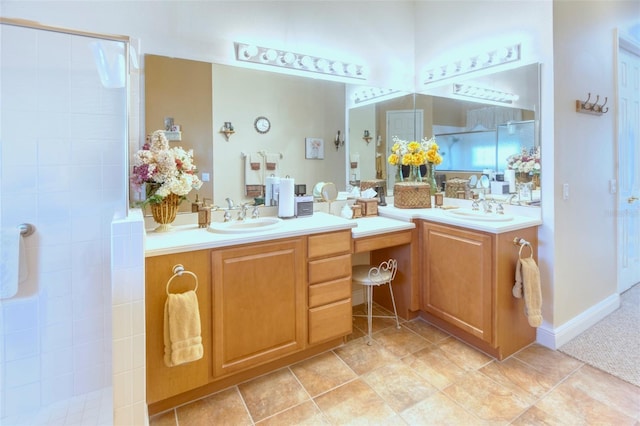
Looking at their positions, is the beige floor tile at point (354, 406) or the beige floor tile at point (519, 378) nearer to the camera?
the beige floor tile at point (354, 406)

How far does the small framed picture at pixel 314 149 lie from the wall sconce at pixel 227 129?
60 cm

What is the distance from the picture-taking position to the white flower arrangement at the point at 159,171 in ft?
5.84

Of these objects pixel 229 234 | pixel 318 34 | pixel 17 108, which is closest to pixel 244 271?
pixel 229 234

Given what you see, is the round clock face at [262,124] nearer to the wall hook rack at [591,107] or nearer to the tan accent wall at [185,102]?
the tan accent wall at [185,102]

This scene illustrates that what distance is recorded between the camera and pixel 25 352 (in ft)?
5.51

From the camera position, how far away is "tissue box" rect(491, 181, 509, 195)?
8.26 ft

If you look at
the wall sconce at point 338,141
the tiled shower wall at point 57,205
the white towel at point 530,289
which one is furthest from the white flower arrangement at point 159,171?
the white towel at point 530,289

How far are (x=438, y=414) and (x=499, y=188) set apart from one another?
1.72 meters

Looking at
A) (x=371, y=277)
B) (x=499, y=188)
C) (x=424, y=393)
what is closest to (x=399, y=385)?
(x=424, y=393)

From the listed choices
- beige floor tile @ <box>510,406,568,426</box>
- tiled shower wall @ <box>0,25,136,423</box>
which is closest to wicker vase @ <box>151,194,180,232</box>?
tiled shower wall @ <box>0,25,136,423</box>

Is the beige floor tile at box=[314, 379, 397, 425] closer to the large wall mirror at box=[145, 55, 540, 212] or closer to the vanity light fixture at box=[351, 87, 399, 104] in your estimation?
the large wall mirror at box=[145, 55, 540, 212]

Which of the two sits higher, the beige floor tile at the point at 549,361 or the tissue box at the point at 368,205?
the tissue box at the point at 368,205

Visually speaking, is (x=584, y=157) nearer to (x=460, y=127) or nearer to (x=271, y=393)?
(x=460, y=127)

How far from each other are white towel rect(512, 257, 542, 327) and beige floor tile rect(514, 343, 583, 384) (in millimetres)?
269
